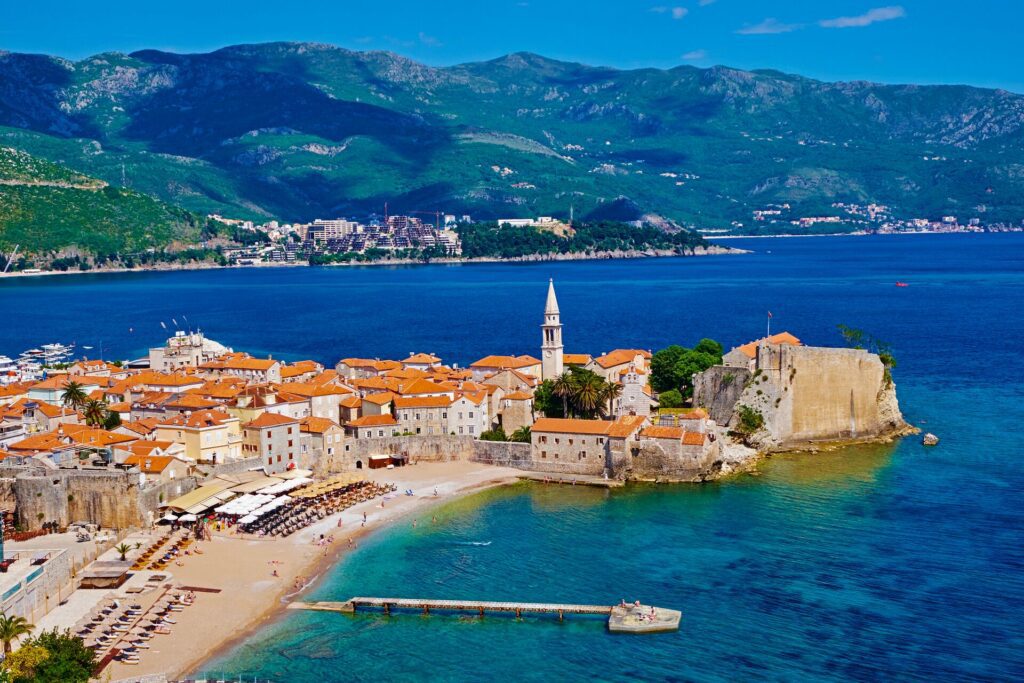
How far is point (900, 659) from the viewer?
3259 cm

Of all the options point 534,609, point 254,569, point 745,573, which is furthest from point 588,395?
point 254,569

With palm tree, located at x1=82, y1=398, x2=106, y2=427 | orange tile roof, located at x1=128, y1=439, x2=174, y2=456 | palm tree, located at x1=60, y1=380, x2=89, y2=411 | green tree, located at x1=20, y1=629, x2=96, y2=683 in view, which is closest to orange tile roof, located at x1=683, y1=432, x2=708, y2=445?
orange tile roof, located at x1=128, y1=439, x2=174, y2=456

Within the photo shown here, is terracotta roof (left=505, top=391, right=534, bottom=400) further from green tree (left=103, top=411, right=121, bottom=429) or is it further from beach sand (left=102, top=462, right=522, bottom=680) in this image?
green tree (left=103, top=411, right=121, bottom=429)

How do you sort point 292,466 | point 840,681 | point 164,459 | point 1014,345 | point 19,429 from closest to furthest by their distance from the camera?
Answer: point 840,681
point 164,459
point 292,466
point 19,429
point 1014,345

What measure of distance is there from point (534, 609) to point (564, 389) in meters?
23.3

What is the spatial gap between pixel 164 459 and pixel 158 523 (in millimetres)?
3768

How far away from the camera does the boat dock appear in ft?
115

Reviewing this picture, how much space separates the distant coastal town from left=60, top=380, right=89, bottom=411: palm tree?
0.14 meters

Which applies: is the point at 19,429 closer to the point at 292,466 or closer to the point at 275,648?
the point at 292,466

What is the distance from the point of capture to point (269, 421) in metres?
53.1

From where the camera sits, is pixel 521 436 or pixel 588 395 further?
pixel 588 395

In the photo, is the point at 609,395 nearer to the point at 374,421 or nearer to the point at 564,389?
the point at 564,389

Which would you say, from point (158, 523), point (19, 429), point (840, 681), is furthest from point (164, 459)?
point (840, 681)

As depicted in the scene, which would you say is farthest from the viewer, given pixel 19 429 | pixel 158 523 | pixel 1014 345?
pixel 1014 345
